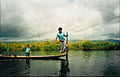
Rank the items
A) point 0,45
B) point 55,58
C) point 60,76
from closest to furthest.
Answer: point 60,76 < point 55,58 < point 0,45

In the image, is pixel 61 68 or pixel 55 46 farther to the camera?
pixel 55 46

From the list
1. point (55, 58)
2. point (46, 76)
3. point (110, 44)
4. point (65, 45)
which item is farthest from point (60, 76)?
point (110, 44)

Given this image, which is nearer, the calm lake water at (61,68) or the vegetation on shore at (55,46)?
the calm lake water at (61,68)

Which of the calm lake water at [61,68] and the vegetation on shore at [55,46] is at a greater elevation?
the vegetation on shore at [55,46]

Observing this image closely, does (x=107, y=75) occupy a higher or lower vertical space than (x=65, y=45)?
lower

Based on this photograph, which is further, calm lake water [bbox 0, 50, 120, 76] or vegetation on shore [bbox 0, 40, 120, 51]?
vegetation on shore [bbox 0, 40, 120, 51]

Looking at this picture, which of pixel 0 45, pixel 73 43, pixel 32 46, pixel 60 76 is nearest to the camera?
pixel 60 76

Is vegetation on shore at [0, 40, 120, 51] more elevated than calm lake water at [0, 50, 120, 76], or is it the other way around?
vegetation on shore at [0, 40, 120, 51]

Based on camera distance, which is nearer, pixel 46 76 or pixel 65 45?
pixel 46 76

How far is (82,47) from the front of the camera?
40281mm

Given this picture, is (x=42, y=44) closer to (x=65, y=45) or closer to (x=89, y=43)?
(x=89, y=43)

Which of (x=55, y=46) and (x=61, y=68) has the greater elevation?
(x=55, y=46)

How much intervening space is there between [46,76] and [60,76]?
102 centimetres

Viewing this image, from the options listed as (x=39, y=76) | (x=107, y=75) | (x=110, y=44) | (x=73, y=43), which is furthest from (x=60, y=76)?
(x=110, y=44)
